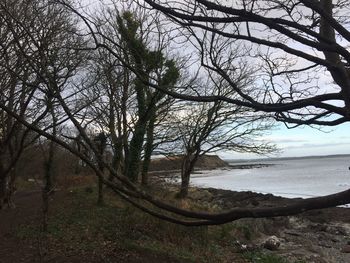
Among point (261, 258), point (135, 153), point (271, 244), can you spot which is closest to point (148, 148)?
point (135, 153)

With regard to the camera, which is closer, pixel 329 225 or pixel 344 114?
pixel 344 114

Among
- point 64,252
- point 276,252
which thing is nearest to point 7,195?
point 64,252

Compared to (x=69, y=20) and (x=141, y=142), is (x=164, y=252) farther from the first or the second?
(x=141, y=142)

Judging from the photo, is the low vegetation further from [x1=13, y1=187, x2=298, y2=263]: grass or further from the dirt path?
the dirt path

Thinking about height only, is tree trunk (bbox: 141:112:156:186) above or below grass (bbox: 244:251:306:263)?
above

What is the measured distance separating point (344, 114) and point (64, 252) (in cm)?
1002

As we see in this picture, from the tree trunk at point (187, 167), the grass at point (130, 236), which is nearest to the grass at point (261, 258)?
the grass at point (130, 236)

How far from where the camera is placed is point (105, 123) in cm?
2305

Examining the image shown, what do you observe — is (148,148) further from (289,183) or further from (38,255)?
(289,183)

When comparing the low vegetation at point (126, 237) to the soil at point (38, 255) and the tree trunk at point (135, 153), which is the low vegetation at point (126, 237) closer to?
the soil at point (38, 255)

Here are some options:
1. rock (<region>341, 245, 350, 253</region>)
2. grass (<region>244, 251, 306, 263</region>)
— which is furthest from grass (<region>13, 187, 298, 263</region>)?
rock (<region>341, 245, 350, 253</region>)

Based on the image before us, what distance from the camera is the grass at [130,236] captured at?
13602mm

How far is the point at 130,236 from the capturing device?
15.3m

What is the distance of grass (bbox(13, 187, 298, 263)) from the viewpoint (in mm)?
13602
